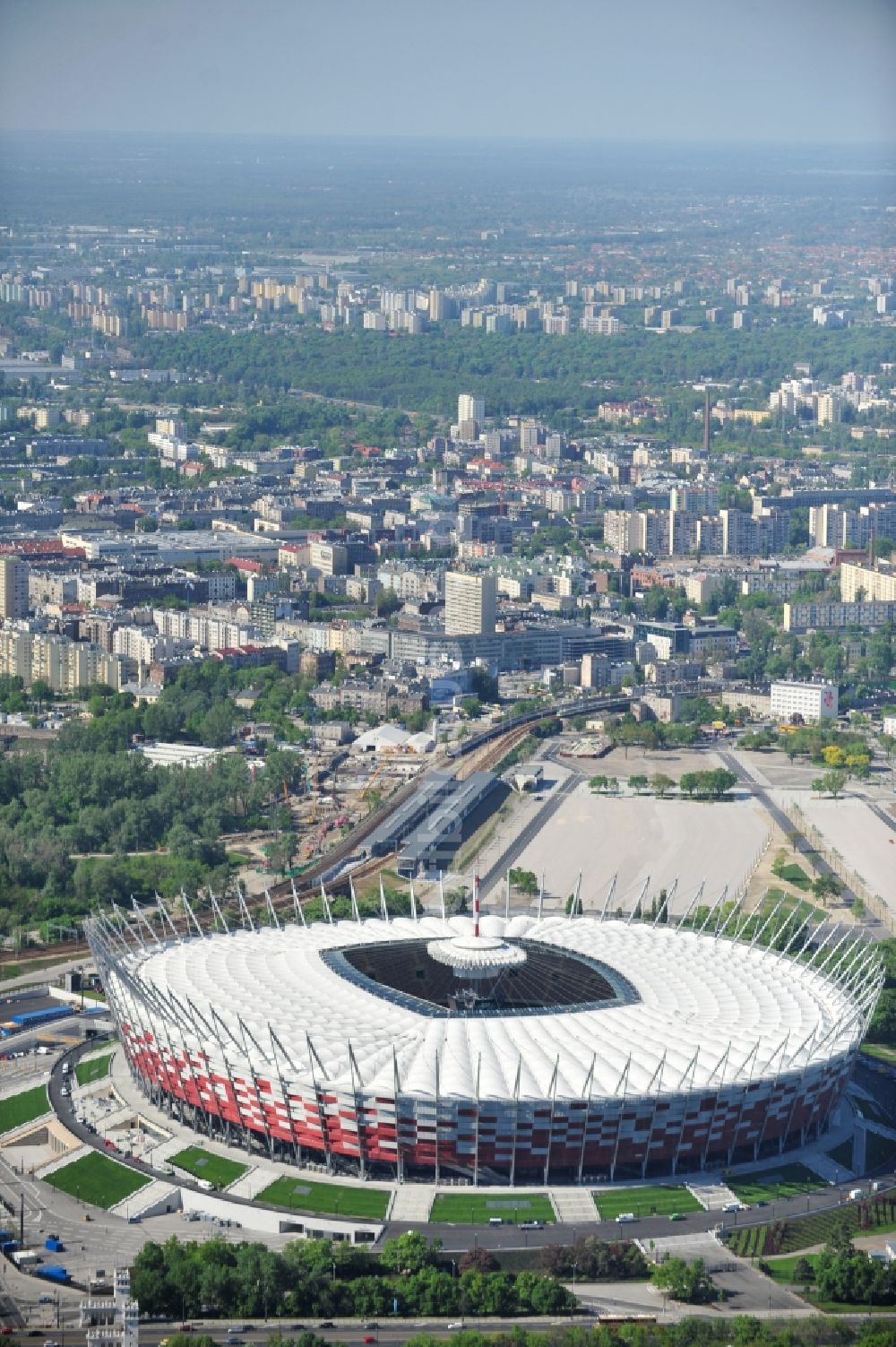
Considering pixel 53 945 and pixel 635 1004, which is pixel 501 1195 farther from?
pixel 53 945

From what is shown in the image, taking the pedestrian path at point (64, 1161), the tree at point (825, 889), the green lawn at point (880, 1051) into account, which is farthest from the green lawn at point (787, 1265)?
the tree at point (825, 889)

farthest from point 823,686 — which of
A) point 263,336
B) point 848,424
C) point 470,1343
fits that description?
point 263,336

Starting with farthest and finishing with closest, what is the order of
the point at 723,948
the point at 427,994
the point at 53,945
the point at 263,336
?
the point at 263,336
the point at 53,945
the point at 723,948
the point at 427,994

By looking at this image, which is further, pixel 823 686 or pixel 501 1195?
pixel 823 686

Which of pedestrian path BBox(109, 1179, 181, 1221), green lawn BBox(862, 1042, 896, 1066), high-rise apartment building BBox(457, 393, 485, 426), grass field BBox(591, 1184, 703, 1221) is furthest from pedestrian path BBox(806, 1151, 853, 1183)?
high-rise apartment building BBox(457, 393, 485, 426)

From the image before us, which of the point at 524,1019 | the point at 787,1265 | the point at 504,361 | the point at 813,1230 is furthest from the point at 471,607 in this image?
the point at 504,361

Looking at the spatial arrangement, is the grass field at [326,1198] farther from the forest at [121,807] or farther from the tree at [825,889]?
the tree at [825,889]
